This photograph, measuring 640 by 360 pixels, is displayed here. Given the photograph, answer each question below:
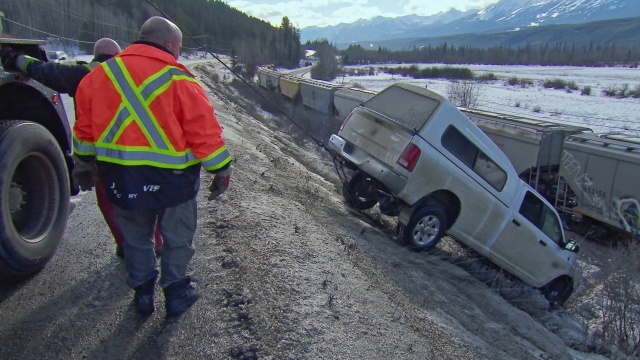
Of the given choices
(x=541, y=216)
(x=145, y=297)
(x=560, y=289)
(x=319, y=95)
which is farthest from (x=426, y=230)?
(x=319, y=95)

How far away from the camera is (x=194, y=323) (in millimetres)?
3150

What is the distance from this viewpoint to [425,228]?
6746 mm

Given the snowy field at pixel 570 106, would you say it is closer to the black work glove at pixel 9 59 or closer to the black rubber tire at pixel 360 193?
the black rubber tire at pixel 360 193

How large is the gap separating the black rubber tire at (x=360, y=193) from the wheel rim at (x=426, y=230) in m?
0.99

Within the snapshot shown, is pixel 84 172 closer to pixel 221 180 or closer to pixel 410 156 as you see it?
pixel 221 180

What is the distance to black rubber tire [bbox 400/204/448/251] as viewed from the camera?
6.62 meters

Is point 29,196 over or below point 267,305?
over

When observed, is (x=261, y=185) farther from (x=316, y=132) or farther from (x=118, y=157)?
(x=316, y=132)

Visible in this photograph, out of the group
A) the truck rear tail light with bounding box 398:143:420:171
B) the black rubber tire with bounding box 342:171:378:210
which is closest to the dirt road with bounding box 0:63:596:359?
the truck rear tail light with bounding box 398:143:420:171

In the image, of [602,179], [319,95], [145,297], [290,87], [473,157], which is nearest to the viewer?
[145,297]

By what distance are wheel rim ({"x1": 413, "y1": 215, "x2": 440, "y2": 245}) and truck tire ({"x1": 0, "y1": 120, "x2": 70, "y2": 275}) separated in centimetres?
459

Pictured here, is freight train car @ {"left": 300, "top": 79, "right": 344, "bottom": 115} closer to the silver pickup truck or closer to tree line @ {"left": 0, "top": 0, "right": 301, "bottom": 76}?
tree line @ {"left": 0, "top": 0, "right": 301, "bottom": 76}

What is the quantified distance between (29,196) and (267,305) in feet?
6.58

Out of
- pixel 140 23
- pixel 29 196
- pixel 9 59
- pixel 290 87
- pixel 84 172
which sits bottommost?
pixel 290 87
